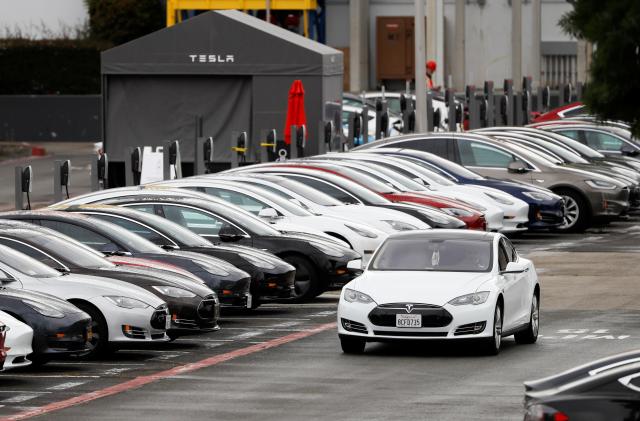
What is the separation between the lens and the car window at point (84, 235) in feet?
64.4

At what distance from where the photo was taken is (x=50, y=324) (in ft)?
52.6

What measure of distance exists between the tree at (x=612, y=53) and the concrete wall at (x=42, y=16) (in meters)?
54.0

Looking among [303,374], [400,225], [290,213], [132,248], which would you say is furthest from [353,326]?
[400,225]

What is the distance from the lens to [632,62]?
11500 mm

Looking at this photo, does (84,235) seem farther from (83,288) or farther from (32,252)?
(83,288)

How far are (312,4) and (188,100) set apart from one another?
29.2 metres

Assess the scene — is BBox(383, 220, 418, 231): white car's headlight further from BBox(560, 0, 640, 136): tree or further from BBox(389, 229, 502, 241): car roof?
BBox(560, 0, 640, 136): tree

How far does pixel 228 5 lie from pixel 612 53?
52.8 m

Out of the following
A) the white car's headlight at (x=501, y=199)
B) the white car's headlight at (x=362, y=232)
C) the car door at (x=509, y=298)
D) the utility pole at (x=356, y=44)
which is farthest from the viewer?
the utility pole at (x=356, y=44)

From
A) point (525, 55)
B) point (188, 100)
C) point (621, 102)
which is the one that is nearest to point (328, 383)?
point (621, 102)

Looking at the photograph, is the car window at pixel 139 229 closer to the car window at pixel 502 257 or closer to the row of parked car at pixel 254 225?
the row of parked car at pixel 254 225

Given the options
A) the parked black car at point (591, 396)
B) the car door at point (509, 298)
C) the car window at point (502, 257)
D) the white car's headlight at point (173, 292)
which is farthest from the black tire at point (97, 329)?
the parked black car at point (591, 396)

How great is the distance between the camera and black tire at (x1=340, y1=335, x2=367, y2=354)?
1752 cm

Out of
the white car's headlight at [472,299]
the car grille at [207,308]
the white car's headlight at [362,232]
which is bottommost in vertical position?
the car grille at [207,308]
